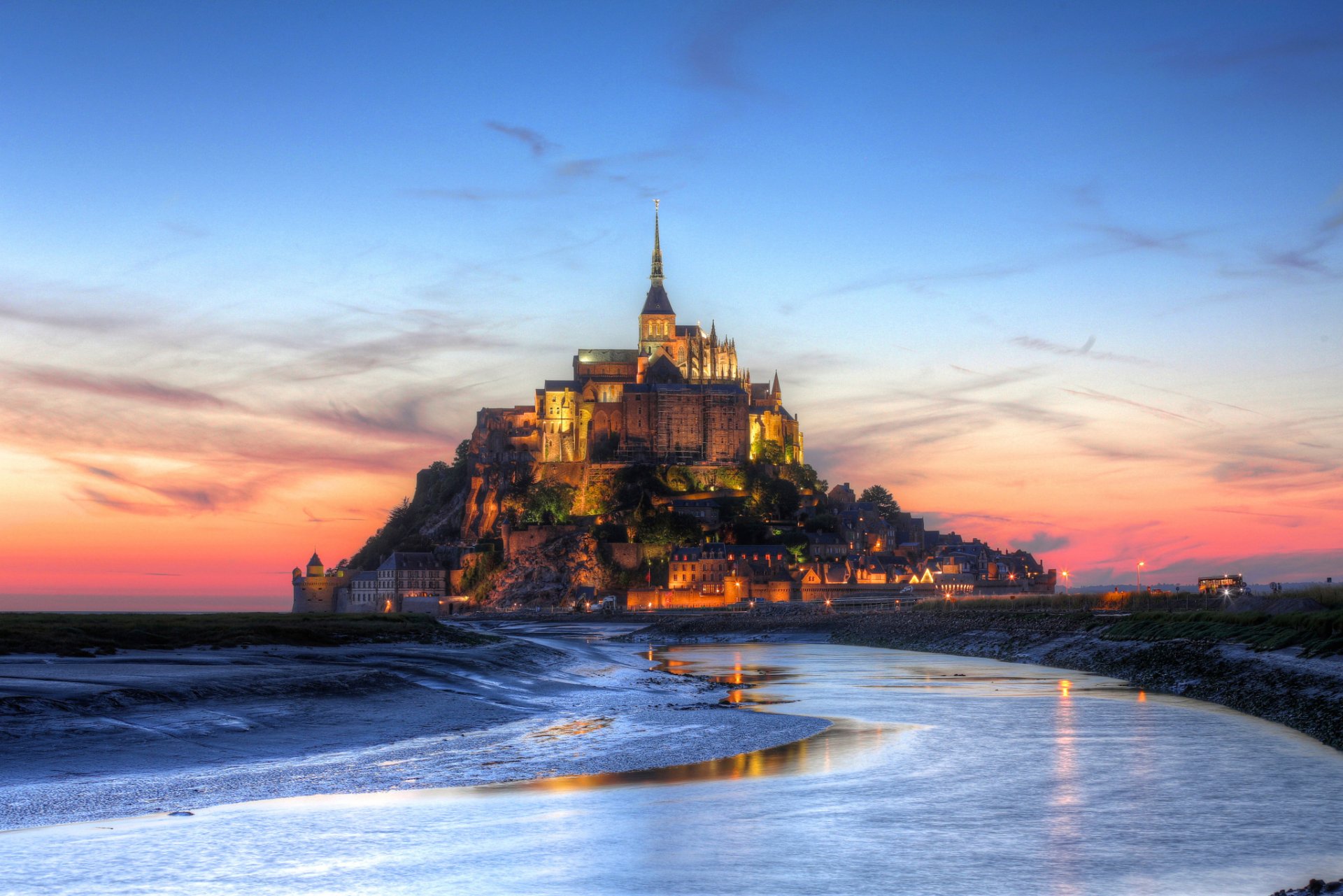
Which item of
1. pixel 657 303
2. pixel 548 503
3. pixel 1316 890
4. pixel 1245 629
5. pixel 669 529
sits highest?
pixel 657 303

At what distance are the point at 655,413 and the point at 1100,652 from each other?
97.3 m

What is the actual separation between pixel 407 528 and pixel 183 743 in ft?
451

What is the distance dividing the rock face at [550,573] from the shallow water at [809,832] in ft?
323

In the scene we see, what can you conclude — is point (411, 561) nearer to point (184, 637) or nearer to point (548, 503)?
point (548, 503)

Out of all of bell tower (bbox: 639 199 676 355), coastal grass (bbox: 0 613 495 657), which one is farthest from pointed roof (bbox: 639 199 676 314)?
coastal grass (bbox: 0 613 495 657)

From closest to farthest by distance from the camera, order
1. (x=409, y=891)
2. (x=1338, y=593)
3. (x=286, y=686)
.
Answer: (x=409, y=891)
(x=286, y=686)
(x=1338, y=593)

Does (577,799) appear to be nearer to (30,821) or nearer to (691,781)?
(691,781)

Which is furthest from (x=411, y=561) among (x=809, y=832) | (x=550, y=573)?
(x=809, y=832)

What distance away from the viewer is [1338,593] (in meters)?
33.6

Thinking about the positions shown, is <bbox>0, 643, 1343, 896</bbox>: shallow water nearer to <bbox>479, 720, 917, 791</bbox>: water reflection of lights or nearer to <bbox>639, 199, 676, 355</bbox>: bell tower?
<bbox>479, 720, 917, 791</bbox>: water reflection of lights

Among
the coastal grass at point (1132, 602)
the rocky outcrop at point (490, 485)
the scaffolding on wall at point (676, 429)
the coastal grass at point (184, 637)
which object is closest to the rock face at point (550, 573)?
the rocky outcrop at point (490, 485)

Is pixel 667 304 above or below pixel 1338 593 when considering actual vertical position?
above

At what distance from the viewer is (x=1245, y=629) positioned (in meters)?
33.0

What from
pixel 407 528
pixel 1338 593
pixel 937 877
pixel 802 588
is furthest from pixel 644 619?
pixel 937 877
